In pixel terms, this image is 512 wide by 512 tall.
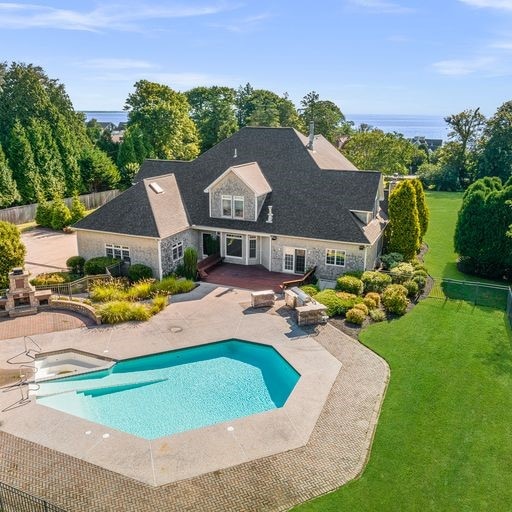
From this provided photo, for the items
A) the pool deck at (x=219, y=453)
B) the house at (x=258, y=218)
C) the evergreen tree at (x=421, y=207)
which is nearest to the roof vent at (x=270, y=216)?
the house at (x=258, y=218)

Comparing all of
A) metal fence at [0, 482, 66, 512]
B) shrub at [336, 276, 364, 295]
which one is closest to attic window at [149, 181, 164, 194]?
shrub at [336, 276, 364, 295]

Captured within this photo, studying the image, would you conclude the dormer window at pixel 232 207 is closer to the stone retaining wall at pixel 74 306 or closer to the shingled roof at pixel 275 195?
the shingled roof at pixel 275 195

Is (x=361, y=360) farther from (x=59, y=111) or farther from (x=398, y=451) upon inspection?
(x=59, y=111)

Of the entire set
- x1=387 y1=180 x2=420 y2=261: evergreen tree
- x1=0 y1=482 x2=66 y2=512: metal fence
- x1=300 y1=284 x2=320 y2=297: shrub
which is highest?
x1=387 y1=180 x2=420 y2=261: evergreen tree

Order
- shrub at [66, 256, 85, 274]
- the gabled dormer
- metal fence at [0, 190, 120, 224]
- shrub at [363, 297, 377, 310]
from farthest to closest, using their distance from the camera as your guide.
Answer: metal fence at [0, 190, 120, 224] → the gabled dormer → shrub at [66, 256, 85, 274] → shrub at [363, 297, 377, 310]

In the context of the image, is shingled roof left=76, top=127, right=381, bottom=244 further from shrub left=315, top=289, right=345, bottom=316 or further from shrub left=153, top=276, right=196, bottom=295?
shrub left=315, top=289, right=345, bottom=316

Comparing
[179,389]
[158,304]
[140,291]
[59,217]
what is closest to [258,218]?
[140,291]

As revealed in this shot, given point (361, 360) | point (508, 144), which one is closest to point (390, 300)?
point (361, 360)
